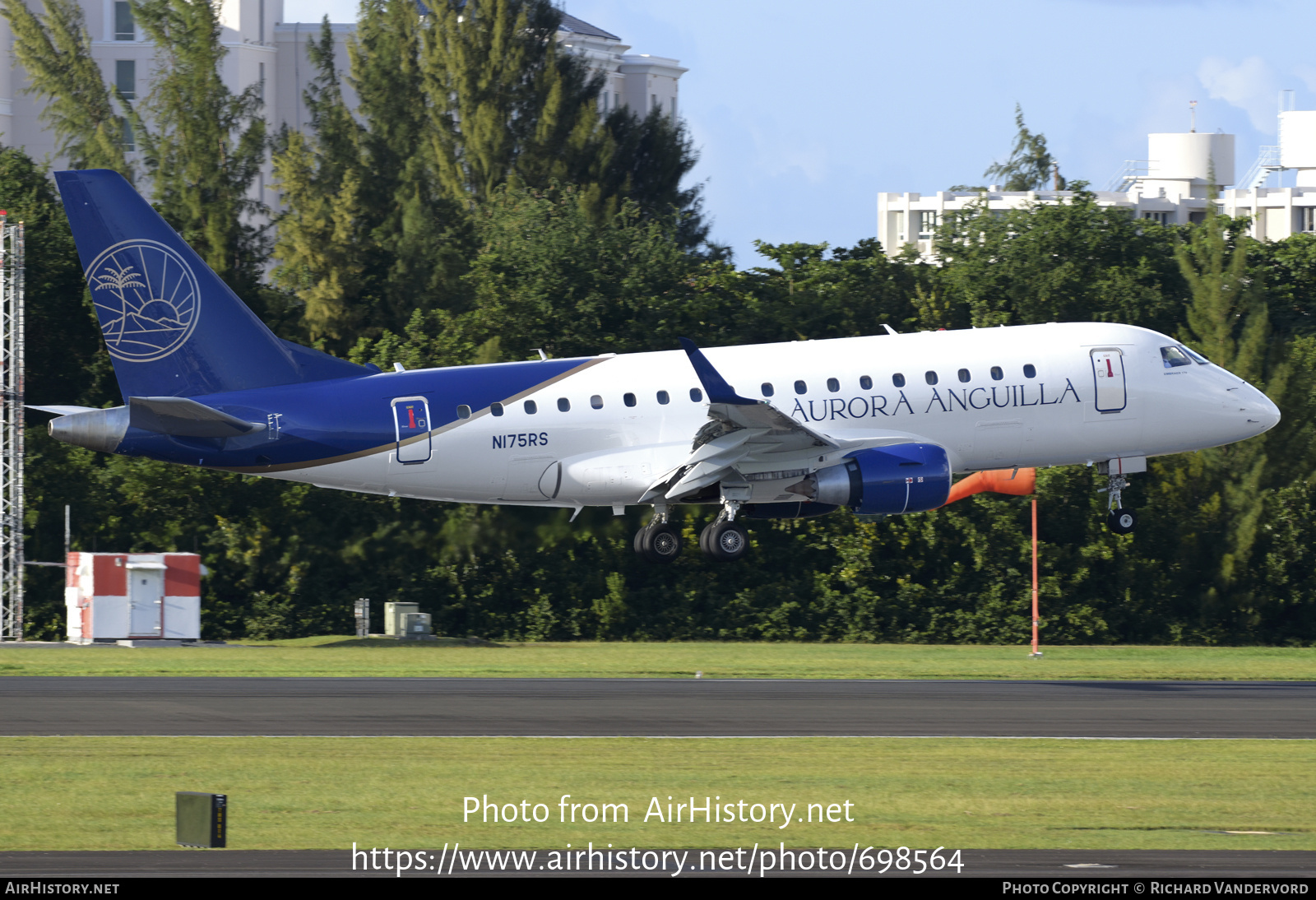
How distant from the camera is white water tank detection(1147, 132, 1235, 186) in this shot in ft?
520

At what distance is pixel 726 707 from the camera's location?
30.3 m

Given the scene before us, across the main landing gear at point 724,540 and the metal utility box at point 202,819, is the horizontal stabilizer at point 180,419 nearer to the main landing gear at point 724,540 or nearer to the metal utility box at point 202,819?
the main landing gear at point 724,540

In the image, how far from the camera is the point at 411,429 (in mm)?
38031

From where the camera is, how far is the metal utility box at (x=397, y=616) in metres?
52.0

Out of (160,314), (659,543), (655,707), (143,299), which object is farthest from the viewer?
(659,543)

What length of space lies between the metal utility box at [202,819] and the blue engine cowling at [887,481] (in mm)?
22876

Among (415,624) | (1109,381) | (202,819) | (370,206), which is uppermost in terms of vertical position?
(370,206)

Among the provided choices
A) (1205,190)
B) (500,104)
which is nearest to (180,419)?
(500,104)

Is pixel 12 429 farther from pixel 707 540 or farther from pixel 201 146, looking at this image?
pixel 201 146

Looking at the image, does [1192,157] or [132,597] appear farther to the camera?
[1192,157]

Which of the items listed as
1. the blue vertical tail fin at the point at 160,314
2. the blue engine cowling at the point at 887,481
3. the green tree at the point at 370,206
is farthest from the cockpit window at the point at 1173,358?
the green tree at the point at 370,206

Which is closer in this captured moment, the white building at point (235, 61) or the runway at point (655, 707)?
the runway at point (655, 707)

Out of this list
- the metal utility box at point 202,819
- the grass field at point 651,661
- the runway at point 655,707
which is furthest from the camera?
the grass field at point 651,661

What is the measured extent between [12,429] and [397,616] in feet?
40.1
